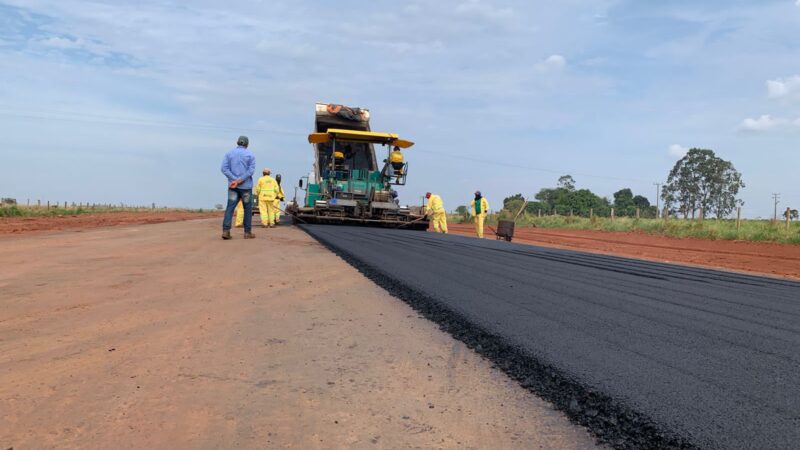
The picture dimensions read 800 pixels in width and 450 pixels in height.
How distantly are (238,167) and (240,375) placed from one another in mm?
7346

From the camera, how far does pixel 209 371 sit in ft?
8.24

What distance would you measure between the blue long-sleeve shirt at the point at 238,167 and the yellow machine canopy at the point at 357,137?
702 cm

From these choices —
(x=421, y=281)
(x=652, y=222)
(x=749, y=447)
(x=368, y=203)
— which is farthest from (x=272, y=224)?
(x=652, y=222)

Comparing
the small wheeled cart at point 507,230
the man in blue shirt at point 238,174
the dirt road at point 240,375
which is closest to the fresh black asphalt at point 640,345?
the dirt road at point 240,375

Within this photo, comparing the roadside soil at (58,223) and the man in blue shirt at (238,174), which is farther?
the roadside soil at (58,223)

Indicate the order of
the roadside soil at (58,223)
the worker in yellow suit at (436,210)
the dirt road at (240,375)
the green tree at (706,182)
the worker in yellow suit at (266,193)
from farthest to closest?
the green tree at (706,182) → the worker in yellow suit at (436,210) → the roadside soil at (58,223) → the worker in yellow suit at (266,193) → the dirt road at (240,375)

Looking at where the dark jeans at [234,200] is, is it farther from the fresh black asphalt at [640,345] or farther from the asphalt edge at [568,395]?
the asphalt edge at [568,395]

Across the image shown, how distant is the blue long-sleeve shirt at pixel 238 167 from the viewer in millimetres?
9312

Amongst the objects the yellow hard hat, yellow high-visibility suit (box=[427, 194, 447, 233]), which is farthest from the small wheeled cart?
the yellow hard hat

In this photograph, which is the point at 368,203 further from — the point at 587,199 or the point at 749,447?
the point at 587,199

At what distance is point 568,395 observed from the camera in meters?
2.20

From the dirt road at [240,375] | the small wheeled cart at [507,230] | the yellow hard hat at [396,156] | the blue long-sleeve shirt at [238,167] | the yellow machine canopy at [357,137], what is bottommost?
the dirt road at [240,375]

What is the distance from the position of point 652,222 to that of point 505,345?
88.9 ft

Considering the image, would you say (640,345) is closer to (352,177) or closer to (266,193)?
(266,193)
